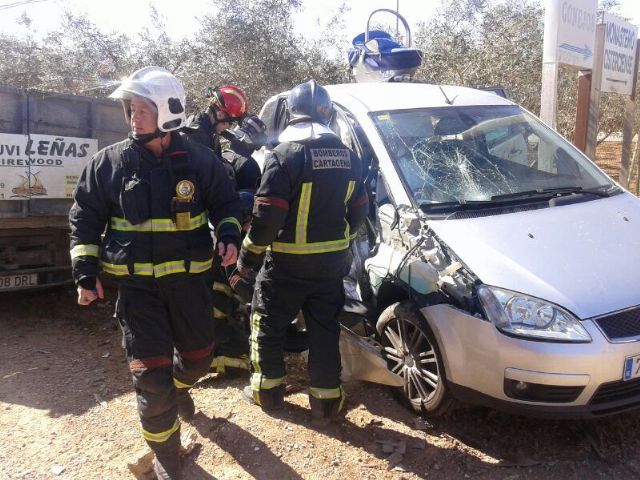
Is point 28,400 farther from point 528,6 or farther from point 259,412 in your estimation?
point 528,6

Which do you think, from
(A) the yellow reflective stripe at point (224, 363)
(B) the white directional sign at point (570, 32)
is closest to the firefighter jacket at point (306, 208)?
(A) the yellow reflective stripe at point (224, 363)

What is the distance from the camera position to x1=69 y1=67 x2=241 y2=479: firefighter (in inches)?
108

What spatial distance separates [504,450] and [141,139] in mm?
2459

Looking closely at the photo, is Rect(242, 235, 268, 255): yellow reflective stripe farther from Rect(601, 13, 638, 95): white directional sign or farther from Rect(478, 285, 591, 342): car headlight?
Rect(601, 13, 638, 95): white directional sign

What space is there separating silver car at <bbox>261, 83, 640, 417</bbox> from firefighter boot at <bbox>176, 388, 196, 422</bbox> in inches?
43.6

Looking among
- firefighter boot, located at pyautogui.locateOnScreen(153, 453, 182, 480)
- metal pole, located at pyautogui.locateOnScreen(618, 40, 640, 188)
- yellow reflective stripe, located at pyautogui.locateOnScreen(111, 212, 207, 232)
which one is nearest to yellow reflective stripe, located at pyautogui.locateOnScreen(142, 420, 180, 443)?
firefighter boot, located at pyautogui.locateOnScreen(153, 453, 182, 480)

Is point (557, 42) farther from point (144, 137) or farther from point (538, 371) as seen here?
point (144, 137)

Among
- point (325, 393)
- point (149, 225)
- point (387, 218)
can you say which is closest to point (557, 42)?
point (387, 218)

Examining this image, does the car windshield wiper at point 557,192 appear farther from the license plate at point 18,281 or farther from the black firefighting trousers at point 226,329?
the license plate at point 18,281

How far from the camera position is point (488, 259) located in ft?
9.78

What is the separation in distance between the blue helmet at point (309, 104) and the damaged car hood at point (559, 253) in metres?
0.87

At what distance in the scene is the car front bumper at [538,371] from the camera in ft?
9.03

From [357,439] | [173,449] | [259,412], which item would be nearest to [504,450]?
[357,439]

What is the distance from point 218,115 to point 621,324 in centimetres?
288
